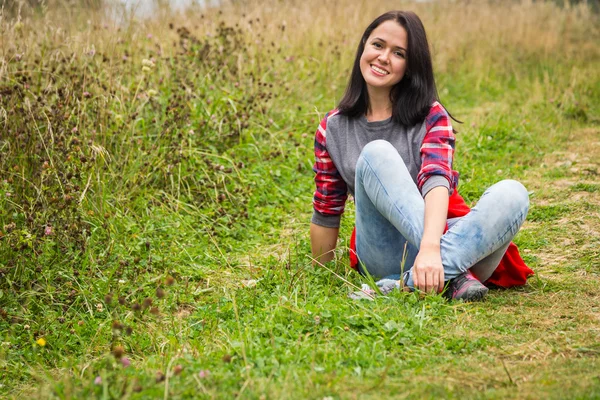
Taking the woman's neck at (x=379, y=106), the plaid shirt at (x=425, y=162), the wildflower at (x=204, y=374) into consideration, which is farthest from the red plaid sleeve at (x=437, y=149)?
the wildflower at (x=204, y=374)

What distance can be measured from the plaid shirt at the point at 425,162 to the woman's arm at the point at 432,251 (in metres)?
0.15

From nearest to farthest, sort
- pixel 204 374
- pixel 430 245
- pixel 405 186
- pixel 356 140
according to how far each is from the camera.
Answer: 1. pixel 204 374
2. pixel 430 245
3. pixel 405 186
4. pixel 356 140

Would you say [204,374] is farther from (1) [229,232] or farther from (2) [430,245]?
(1) [229,232]

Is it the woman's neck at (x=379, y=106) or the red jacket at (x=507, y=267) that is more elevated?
the woman's neck at (x=379, y=106)

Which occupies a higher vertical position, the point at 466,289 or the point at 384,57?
the point at 384,57

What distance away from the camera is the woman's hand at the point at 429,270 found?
2.63 meters

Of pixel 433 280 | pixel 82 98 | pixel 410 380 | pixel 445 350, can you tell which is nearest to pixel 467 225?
pixel 433 280

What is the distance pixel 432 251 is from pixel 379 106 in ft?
2.68

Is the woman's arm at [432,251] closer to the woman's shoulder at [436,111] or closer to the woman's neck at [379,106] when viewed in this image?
the woman's shoulder at [436,111]

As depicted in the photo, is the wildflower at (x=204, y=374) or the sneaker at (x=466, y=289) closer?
the wildflower at (x=204, y=374)

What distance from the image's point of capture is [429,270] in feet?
8.66

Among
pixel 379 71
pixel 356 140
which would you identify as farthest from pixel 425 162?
pixel 379 71

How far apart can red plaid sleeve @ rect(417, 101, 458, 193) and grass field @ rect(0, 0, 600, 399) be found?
0.52m

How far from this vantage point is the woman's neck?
310cm
